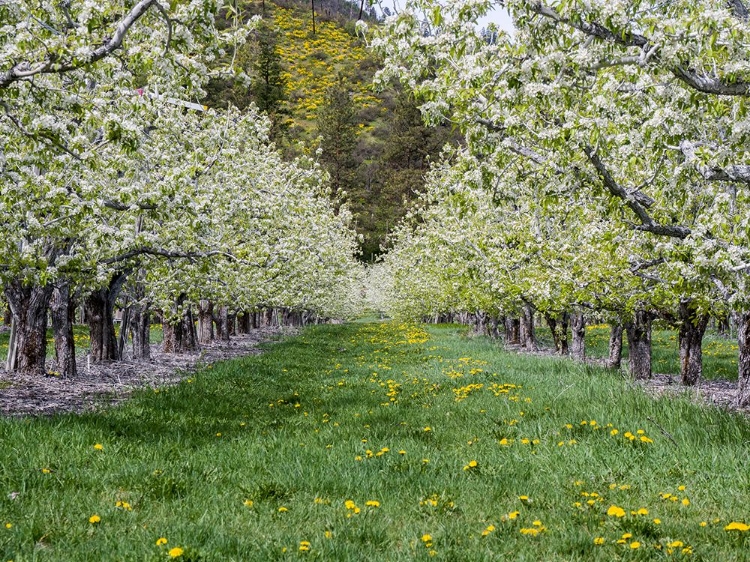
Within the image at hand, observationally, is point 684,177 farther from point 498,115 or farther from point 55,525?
point 55,525

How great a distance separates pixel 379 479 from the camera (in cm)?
726

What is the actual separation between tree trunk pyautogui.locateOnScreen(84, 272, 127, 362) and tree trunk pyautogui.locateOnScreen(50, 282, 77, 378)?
129cm

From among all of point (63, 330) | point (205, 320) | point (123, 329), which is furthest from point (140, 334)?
point (205, 320)

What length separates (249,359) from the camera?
21219 millimetres

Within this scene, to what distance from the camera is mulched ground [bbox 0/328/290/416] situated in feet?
39.0

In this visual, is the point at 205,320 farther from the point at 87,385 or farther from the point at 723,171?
the point at 723,171

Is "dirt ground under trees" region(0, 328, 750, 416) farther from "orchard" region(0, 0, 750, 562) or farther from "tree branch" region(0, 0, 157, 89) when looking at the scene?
"tree branch" region(0, 0, 157, 89)

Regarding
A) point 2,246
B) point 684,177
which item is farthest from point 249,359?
point 684,177

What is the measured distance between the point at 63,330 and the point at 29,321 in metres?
1.15

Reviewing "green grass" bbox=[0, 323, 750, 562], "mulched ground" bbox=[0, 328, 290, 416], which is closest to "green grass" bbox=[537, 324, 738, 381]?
"green grass" bbox=[0, 323, 750, 562]

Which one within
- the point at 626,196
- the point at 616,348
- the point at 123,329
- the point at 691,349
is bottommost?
the point at 616,348

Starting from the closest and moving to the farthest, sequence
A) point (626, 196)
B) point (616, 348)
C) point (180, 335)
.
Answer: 1. point (626, 196)
2. point (616, 348)
3. point (180, 335)

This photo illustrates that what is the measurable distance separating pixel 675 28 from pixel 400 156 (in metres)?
95.6

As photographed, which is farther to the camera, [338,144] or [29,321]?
[338,144]
